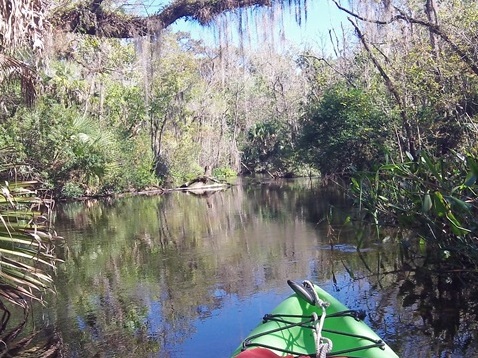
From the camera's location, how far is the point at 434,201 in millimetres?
5586

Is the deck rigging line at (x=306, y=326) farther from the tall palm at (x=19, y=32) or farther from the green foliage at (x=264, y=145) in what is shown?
the green foliage at (x=264, y=145)

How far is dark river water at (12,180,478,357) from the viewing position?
548 centimetres

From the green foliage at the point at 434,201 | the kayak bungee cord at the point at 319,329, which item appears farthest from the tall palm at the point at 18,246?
the green foliage at the point at 434,201

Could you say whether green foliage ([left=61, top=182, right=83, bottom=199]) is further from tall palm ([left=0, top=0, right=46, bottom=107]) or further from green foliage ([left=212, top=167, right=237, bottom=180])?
tall palm ([left=0, top=0, right=46, bottom=107])

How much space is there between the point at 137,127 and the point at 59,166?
750 centimetres

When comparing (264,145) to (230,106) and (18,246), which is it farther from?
(18,246)

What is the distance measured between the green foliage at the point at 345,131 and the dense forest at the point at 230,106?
0.07 metres

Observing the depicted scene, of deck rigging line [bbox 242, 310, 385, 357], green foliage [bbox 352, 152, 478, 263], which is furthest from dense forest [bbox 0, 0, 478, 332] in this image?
deck rigging line [bbox 242, 310, 385, 357]

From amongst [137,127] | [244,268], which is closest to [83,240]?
[244,268]

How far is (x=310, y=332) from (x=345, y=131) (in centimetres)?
1741

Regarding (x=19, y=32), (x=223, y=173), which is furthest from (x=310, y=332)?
(x=223, y=173)

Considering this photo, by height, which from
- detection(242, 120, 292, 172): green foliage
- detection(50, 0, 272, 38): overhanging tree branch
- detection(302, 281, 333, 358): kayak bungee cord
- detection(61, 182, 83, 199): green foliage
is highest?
detection(50, 0, 272, 38): overhanging tree branch

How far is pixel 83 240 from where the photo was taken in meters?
12.2

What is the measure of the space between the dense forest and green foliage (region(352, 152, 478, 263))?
20 millimetres
